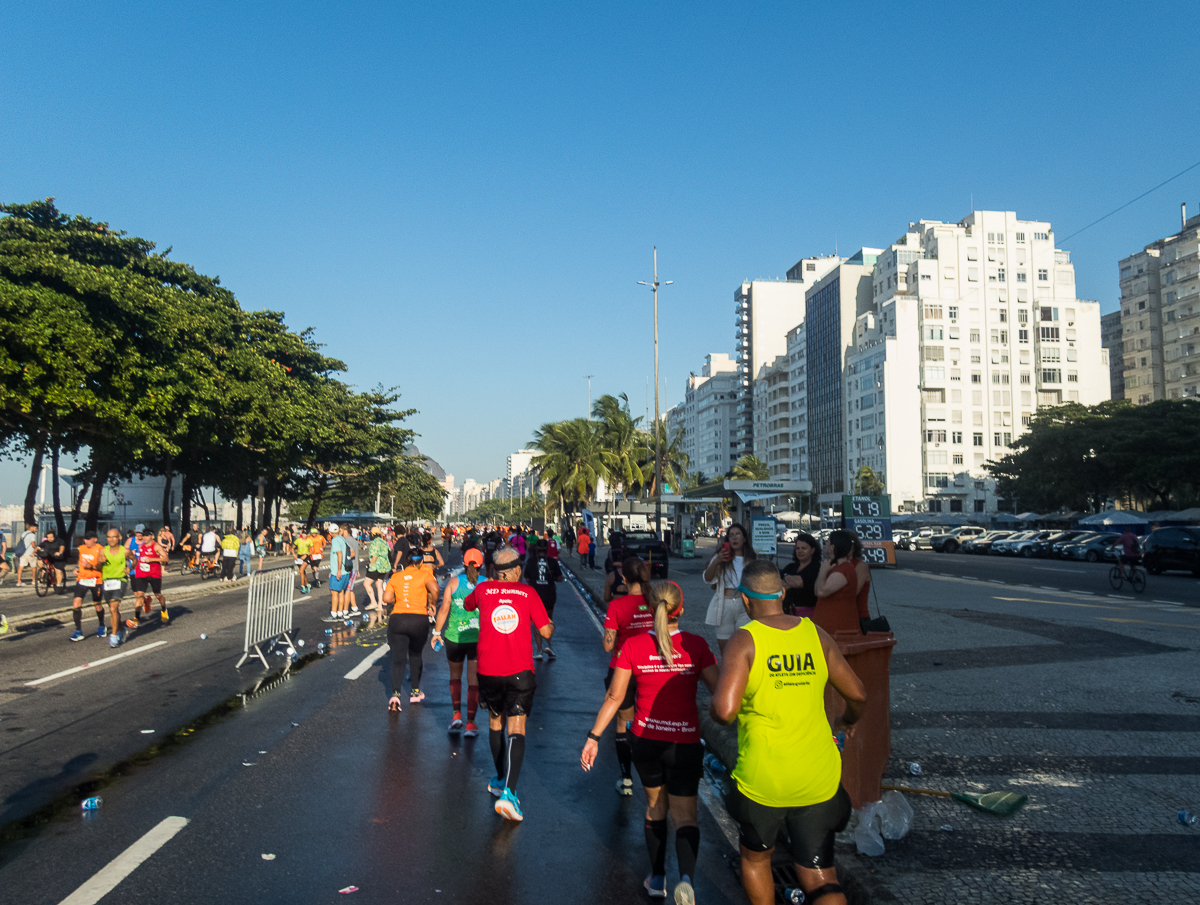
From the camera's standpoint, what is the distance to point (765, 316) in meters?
A: 134

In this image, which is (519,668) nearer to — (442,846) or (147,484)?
(442,846)

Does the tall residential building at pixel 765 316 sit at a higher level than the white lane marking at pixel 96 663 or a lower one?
higher

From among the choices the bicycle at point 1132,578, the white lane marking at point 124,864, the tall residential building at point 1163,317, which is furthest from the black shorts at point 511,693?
the tall residential building at point 1163,317

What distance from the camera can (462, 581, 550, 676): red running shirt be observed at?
20.1 ft

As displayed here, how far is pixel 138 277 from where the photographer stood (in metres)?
30.4

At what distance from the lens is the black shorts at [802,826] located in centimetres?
358

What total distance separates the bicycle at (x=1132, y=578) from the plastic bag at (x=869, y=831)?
73.6 ft

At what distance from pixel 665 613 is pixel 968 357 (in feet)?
327

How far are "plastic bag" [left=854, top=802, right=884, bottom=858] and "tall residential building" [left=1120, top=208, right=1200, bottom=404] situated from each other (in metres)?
113

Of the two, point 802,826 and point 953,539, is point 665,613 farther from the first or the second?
point 953,539

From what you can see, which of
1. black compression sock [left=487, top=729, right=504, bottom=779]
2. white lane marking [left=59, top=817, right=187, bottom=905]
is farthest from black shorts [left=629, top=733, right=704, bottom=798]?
white lane marking [left=59, top=817, right=187, bottom=905]

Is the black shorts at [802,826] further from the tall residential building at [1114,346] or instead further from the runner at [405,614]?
the tall residential building at [1114,346]

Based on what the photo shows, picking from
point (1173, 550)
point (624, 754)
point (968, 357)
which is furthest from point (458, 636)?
point (968, 357)

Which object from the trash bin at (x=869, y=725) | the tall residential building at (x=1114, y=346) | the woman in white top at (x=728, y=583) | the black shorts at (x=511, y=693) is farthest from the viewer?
the tall residential building at (x=1114, y=346)
